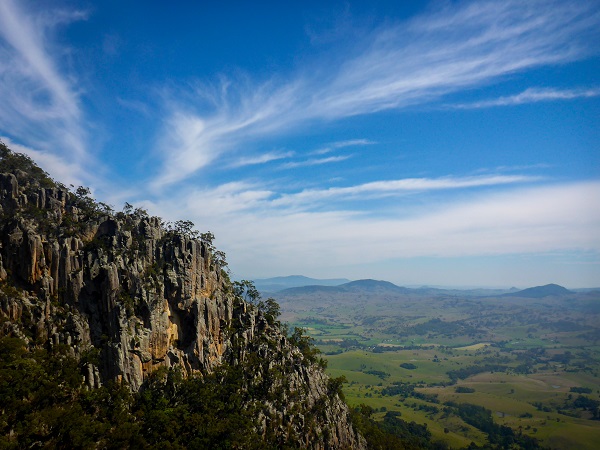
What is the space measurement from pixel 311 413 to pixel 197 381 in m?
29.1

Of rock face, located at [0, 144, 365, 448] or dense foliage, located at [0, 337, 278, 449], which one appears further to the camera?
rock face, located at [0, 144, 365, 448]

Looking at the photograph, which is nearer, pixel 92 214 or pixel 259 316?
pixel 92 214

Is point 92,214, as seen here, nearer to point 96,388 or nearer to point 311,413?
point 96,388

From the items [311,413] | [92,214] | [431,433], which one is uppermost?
[92,214]

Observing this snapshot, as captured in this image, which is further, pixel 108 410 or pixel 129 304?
pixel 129 304

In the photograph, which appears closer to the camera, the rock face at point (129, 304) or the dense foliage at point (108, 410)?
the dense foliage at point (108, 410)

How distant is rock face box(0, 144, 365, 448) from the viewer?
70.2 m

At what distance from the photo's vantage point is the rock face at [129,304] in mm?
70250

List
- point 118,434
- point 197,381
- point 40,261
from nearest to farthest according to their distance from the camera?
point 118,434
point 40,261
point 197,381

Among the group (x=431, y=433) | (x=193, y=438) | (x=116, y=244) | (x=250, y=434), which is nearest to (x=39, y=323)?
(x=116, y=244)

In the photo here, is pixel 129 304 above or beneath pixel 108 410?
above

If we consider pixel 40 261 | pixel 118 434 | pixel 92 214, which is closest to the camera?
pixel 118 434

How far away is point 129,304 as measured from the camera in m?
75.6

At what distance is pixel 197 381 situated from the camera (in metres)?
78.8
